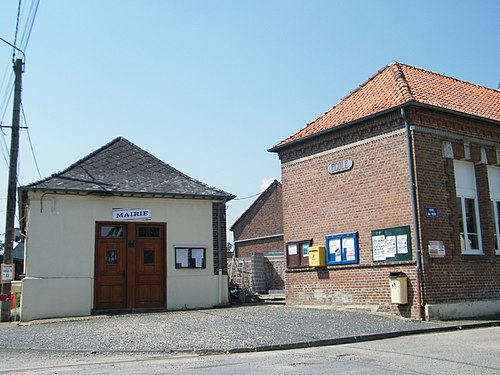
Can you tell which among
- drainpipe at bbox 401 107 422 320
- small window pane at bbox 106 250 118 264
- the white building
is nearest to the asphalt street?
drainpipe at bbox 401 107 422 320

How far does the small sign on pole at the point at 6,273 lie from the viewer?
16.8 metres

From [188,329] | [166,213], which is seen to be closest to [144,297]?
[166,213]

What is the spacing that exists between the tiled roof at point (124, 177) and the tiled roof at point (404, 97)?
396cm

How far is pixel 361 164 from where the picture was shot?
16750 mm

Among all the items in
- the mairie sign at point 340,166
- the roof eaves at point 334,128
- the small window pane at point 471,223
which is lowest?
the small window pane at point 471,223

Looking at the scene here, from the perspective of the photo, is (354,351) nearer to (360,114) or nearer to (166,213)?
(360,114)

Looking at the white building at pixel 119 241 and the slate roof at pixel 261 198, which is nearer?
the white building at pixel 119 241

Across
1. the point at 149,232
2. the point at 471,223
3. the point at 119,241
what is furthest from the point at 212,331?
the point at 471,223

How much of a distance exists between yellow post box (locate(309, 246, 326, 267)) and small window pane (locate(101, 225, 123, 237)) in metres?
6.46

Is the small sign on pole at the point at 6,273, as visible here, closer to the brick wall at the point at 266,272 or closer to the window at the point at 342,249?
the window at the point at 342,249

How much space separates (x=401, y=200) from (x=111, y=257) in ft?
31.5

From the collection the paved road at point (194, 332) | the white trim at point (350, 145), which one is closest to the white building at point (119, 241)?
the paved road at point (194, 332)

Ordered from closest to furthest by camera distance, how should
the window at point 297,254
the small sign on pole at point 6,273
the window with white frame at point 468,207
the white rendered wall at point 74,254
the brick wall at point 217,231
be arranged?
the window with white frame at point 468,207, the small sign on pole at point 6,273, the white rendered wall at point 74,254, the window at point 297,254, the brick wall at point 217,231

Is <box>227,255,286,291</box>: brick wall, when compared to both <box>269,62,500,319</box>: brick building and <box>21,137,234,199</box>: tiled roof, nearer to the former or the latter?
<box>21,137,234,199</box>: tiled roof
